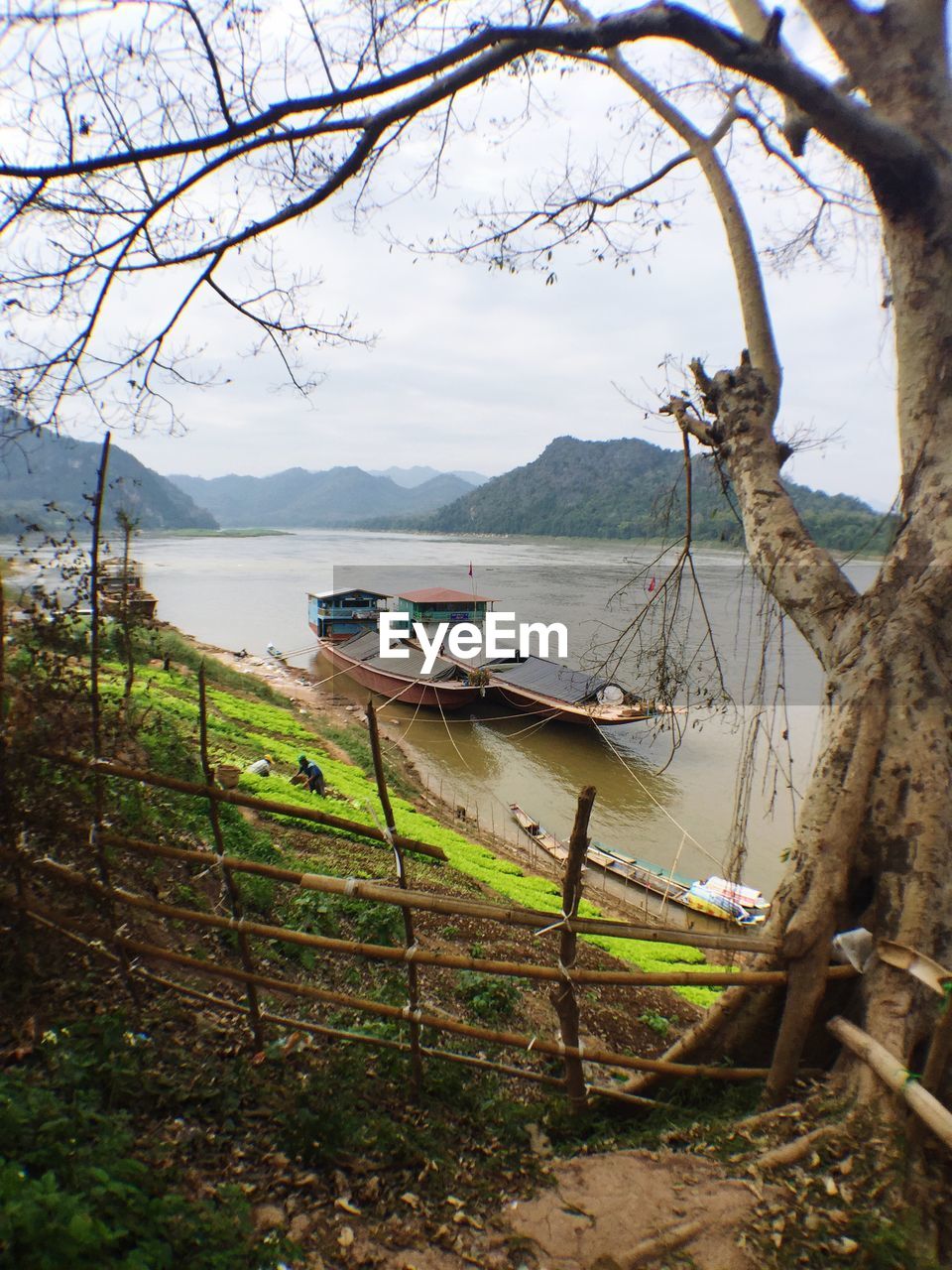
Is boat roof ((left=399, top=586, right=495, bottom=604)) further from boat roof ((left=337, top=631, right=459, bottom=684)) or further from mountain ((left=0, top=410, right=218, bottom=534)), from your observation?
mountain ((left=0, top=410, right=218, bottom=534))

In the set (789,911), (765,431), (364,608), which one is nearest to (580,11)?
(765,431)

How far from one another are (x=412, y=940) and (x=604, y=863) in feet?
31.1

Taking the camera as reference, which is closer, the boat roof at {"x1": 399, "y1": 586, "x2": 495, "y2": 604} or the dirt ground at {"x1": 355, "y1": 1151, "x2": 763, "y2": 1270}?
the dirt ground at {"x1": 355, "y1": 1151, "x2": 763, "y2": 1270}

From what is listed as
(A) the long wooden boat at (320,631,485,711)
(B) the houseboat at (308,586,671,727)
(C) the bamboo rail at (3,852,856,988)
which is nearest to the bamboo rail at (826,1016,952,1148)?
(C) the bamboo rail at (3,852,856,988)

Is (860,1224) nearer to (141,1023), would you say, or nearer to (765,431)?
(141,1023)

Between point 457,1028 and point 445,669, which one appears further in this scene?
point 445,669

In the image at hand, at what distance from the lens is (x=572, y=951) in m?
2.69

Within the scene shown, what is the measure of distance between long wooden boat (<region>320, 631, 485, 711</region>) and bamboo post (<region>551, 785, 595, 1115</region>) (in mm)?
15634

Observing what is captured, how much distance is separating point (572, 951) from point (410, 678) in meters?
18.3

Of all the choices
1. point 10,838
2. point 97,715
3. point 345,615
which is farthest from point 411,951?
point 345,615

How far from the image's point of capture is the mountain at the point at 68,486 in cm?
299

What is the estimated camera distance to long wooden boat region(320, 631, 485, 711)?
20.1 m

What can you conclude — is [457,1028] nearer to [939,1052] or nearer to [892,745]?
[939,1052]

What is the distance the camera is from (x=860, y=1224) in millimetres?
2061
